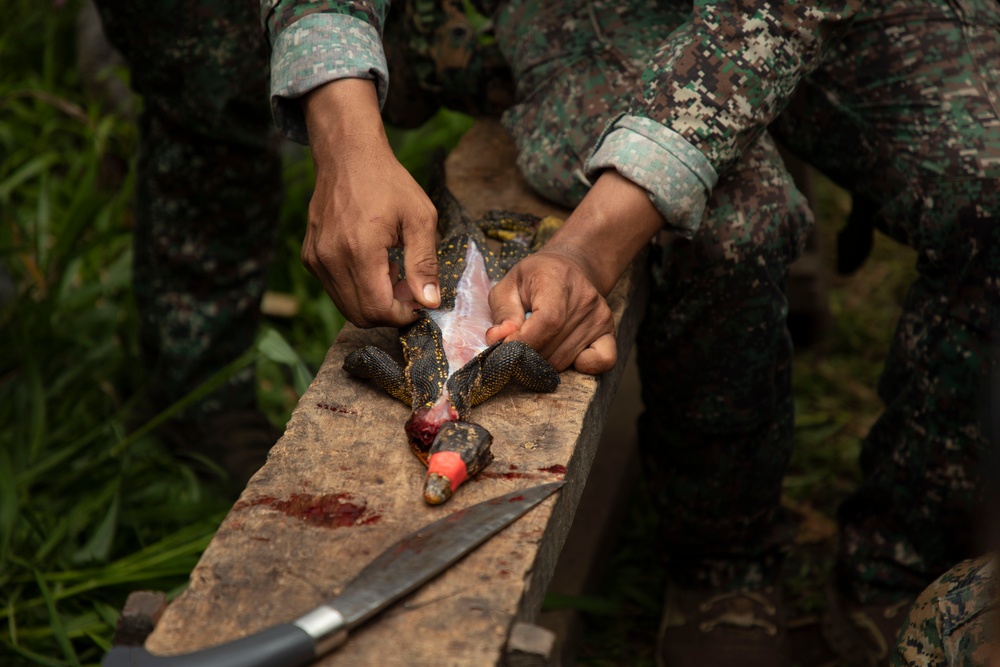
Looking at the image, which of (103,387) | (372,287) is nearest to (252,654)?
(372,287)

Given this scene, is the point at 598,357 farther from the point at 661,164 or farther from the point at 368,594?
the point at 368,594

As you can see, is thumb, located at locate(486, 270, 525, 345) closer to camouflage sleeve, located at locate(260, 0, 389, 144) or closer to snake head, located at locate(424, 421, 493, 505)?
snake head, located at locate(424, 421, 493, 505)

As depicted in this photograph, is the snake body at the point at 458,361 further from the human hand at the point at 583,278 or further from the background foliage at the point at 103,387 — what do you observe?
the background foliage at the point at 103,387

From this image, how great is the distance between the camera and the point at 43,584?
9.15ft

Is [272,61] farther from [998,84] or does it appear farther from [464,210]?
[998,84]

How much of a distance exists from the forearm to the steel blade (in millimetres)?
573

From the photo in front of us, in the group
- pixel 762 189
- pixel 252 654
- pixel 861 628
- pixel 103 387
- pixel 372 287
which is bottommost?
pixel 103 387

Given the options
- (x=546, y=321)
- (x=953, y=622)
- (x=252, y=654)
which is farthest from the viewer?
(x=546, y=321)

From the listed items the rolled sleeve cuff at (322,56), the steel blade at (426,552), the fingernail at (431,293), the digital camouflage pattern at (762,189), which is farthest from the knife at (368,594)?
the rolled sleeve cuff at (322,56)

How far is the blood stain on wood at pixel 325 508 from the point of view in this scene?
180 centimetres

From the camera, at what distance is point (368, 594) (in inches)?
62.7

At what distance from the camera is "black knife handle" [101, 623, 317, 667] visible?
145cm

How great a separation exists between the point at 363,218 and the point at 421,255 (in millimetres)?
153

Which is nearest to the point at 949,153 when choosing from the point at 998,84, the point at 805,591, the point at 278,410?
the point at 998,84
